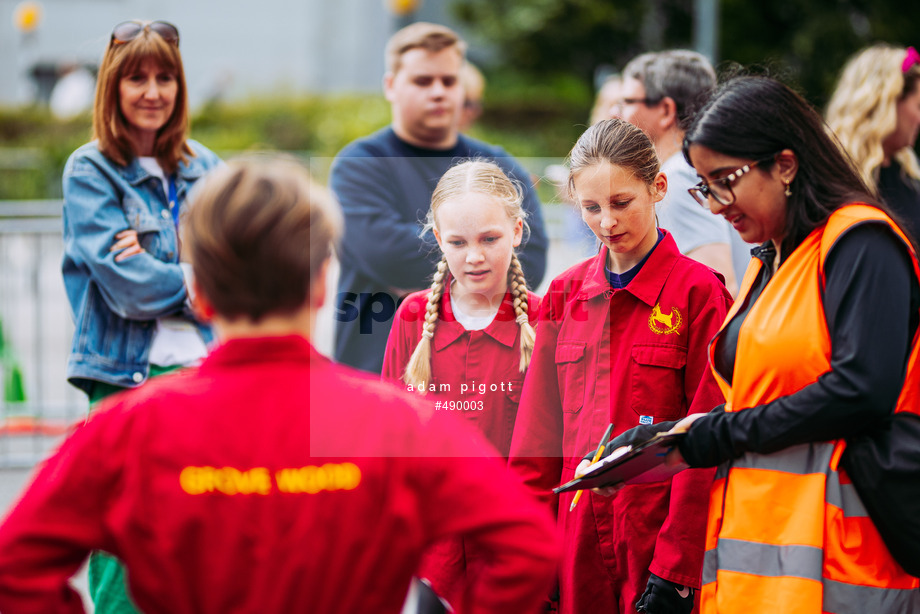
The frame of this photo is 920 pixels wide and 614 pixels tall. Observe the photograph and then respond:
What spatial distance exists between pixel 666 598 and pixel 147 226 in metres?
2.27

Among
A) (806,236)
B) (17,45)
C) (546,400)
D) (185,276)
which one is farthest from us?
(17,45)

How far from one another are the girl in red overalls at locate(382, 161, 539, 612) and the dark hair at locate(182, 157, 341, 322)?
3.31 feet

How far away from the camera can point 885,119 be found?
4.62 m

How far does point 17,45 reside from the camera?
25.0 metres

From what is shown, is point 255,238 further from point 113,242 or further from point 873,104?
point 873,104

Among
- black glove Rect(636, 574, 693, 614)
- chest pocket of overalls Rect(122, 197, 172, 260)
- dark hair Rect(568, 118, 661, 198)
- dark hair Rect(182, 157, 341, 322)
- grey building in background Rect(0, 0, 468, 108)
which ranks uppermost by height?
grey building in background Rect(0, 0, 468, 108)


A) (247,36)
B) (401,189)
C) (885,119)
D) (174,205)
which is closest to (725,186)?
(401,189)

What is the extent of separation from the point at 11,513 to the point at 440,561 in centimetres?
134

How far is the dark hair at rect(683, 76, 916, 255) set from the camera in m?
2.32

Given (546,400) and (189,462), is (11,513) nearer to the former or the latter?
(189,462)

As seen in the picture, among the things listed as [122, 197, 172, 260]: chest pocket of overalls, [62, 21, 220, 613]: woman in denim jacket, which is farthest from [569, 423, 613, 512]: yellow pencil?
[122, 197, 172, 260]: chest pocket of overalls

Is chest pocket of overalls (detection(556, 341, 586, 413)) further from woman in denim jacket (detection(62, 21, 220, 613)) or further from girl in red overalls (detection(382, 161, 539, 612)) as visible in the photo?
woman in denim jacket (detection(62, 21, 220, 613))

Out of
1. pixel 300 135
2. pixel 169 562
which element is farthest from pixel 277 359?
pixel 300 135

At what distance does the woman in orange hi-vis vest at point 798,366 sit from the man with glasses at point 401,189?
0.77 meters
